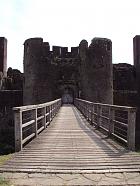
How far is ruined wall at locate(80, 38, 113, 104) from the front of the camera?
27.5m

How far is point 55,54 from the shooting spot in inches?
1128

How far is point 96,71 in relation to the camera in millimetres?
27672

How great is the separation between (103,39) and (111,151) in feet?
72.6

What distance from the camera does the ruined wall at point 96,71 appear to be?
1084 inches

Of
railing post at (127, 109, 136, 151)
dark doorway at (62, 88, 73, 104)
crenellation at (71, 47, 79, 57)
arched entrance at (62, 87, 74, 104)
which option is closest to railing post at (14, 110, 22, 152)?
railing post at (127, 109, 136, 151)

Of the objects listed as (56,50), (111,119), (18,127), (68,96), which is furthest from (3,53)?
(18,127)

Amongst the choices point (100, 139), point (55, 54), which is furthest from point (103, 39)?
point (100, 139)

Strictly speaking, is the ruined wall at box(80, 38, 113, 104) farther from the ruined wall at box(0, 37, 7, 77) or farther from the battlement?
the ruined wall at box(0, 37, 7, 77)

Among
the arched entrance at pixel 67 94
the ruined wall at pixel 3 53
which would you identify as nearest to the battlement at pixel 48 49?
the arched entrance at pixel 67 94

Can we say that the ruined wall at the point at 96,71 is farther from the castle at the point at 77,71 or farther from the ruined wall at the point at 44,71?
the ruined wall at the point at 44,71

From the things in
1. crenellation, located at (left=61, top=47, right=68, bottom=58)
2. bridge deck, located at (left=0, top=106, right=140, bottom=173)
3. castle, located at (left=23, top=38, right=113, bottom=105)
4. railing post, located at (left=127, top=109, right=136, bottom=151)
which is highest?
crenellation, located at (left=61, top=47, right=68, bottom=58)

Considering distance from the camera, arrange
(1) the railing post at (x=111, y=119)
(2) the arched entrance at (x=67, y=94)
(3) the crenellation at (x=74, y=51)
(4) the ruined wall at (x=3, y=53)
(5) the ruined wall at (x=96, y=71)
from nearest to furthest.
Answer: (1) the railing post at (x=111, y=119) → (5) the ruined wall at (x=96, y=71) → (3) the crenellation at (x=74, y=51) → (2) the arched entrance at (x=67, y=94) → (4) the ruined wall at (x=3, y=53)

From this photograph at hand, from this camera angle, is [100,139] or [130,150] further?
[100,139]

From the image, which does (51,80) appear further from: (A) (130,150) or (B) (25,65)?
(A) (130,150)
